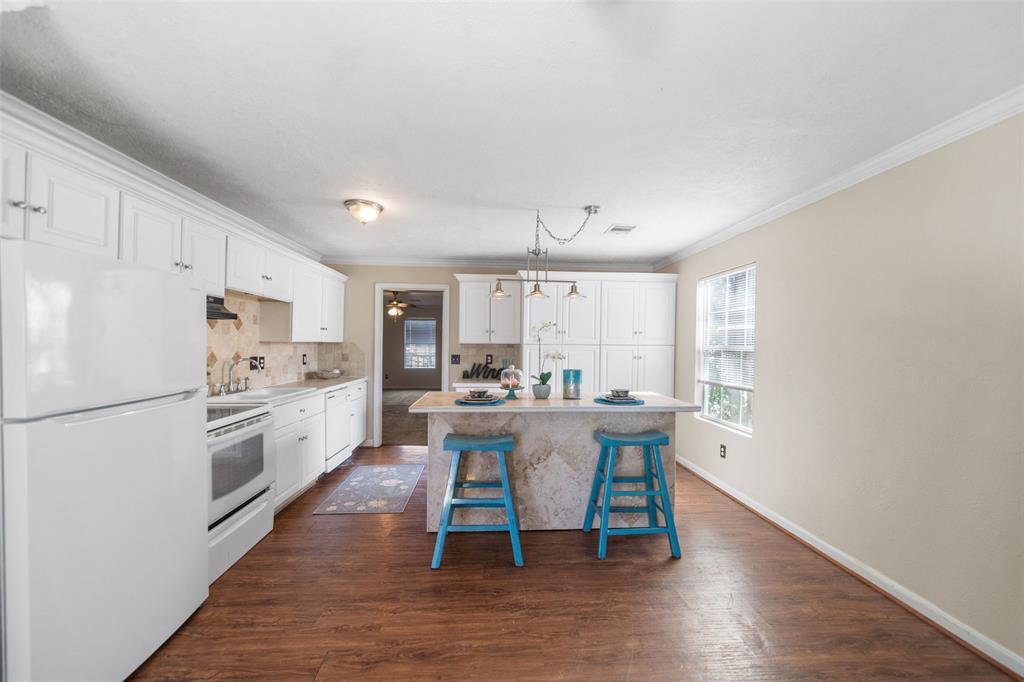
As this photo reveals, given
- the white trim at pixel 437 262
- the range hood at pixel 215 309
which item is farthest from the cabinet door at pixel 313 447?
the white trim at pixel 437 262

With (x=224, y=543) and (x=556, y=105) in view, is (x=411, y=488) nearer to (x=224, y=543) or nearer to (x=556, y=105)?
(x=224, y=543)

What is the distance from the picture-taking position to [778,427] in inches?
126

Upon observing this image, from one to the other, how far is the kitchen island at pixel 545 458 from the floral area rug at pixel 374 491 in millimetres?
716

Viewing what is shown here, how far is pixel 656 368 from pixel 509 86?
12.8ft

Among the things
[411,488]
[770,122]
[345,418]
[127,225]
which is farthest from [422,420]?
[770,122]

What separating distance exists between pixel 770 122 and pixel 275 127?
2.45 m

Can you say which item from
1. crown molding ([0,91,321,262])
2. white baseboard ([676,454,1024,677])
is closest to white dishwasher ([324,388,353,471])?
crown molding ([0,91,321,262])

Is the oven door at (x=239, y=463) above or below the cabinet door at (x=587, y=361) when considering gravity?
below

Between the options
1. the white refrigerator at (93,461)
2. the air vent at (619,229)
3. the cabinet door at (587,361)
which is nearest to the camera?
the white refrigerator at (93,461)

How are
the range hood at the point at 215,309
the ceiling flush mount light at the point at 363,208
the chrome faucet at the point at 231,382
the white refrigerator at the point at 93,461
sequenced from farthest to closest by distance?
the chrome faucet at the point at 231,382, the ceiling flush mount light at the point at 363,208, the range hood at the point at 215,309, the white refrigerator at the point at 93,461

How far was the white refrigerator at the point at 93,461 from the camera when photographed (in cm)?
129

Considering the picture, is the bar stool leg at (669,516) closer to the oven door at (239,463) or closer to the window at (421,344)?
the oven door at (239,463)

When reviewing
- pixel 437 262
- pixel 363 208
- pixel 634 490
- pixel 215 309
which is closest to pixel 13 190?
pixel 215 309

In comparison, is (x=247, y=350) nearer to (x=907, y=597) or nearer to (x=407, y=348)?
(x=907, y=597)
